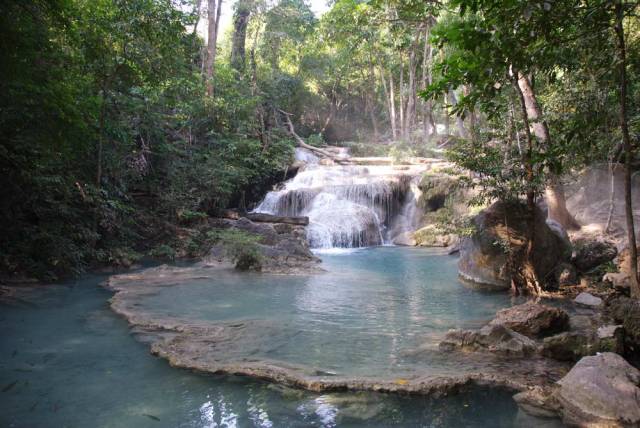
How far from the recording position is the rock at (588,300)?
7258 millimetres

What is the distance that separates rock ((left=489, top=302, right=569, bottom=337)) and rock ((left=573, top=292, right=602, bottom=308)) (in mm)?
1874

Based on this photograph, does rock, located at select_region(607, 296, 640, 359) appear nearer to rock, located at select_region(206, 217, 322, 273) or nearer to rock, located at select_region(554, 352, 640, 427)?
rock, located at select_region(554, 352, 640, 427)

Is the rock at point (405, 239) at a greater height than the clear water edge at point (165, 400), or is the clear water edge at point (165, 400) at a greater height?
the rock at point (405, 239)

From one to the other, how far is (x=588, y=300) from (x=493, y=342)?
332 centimetres

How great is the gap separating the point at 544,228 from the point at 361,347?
509cm

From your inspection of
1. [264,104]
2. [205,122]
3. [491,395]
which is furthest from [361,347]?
[264,104]

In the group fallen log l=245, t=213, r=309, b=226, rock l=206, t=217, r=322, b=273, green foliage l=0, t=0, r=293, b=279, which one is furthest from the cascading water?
rock l=206, t=217, r=322, b=273

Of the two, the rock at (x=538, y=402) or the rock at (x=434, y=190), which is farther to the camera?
the rock at (x=434, y=190)

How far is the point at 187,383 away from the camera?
4.32 m

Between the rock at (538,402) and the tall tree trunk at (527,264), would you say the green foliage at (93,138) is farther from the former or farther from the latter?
the tall tree trunk at (527,264)

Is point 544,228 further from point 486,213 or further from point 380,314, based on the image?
point 380,314

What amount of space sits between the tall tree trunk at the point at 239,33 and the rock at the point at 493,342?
21500 millimetres

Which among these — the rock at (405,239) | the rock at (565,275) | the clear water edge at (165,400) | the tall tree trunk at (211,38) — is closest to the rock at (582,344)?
the clear water edge at (165,400)

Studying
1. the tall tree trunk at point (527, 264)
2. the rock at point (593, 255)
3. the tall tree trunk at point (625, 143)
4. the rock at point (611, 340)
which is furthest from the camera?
the rock at point (593, 255)
